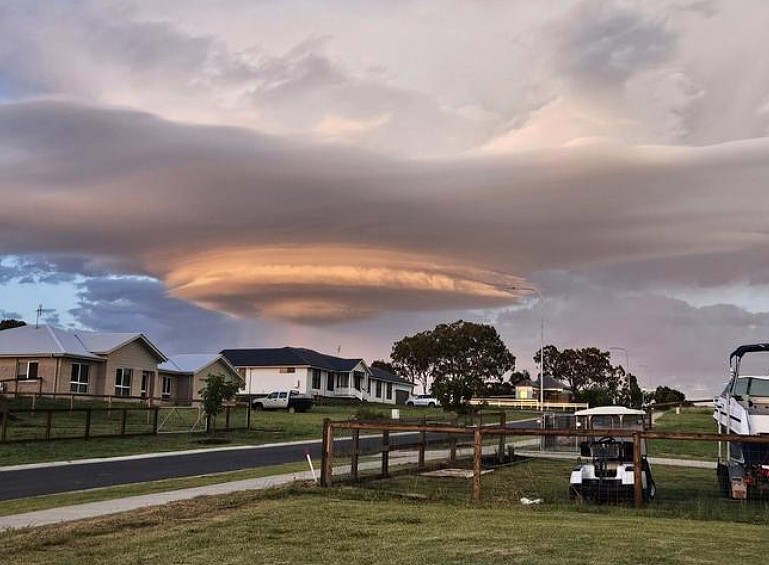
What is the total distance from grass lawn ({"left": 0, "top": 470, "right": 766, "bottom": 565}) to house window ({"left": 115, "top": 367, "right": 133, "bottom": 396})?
150 ft

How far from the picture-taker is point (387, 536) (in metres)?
11.1

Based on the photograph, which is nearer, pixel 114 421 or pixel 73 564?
pixel 73 564

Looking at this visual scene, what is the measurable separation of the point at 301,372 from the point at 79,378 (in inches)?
1188

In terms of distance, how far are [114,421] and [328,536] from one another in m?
32.6

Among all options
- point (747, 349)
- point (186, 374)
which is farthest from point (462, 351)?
point (747, 349)

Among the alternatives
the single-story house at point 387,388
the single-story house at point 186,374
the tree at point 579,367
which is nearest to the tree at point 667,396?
the tree at point 579,367

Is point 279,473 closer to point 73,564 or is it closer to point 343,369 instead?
point 73,564

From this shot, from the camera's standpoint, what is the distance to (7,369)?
54.4 m

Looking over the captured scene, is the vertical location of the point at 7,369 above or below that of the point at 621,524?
above

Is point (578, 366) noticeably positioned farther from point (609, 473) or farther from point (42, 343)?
point (609, 473)

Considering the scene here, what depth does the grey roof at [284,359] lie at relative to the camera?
275 feet

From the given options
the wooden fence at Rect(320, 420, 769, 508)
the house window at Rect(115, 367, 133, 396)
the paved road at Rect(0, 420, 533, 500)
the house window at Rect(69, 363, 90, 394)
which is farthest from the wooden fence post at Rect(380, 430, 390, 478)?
the house window at Rect(115, 367, 133, 396)

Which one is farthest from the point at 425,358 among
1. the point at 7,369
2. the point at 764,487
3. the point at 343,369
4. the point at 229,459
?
the point at 764,487

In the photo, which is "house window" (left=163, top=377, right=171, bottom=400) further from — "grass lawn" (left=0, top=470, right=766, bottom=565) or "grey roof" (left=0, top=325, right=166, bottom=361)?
"grass lawn" (left=0, top=470, right=766, bottom=565)
